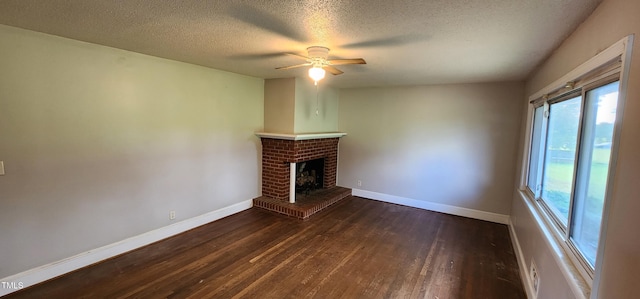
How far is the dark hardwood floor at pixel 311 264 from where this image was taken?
8.27 ft

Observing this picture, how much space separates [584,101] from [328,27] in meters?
1.79

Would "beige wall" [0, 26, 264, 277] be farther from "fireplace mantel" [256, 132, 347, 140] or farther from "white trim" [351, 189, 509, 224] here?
"white trim" [351, 189, 509, 224]

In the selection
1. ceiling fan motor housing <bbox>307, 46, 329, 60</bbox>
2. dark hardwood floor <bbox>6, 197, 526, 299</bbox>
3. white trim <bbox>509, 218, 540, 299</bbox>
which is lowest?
dark hardwood floor <bbox>6, 197, 526, 299</bbox>

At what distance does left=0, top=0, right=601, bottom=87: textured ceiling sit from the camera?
1.63m

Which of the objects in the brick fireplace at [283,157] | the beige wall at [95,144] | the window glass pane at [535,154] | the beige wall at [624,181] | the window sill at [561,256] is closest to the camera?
the beige wall at [624,181]

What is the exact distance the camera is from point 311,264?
3008mm

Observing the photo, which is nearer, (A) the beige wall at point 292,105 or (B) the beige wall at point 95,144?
(B) the beige wall at point 95,144

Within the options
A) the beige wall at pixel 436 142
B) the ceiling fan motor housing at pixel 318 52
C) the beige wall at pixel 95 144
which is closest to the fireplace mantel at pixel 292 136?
the beige wall at pixel 95 144

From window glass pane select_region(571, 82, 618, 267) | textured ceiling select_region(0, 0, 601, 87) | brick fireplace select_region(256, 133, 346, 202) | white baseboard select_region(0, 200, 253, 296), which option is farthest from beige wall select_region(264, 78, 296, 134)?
window glass pane select_region(571, 82, 618, 267)

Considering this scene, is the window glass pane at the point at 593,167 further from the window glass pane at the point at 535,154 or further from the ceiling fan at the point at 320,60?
the ceiling fan at the point at 320,60

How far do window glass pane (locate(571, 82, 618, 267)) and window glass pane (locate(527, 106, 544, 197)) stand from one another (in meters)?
1.41

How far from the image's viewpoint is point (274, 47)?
2.61m

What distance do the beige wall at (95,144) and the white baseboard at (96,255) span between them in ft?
0.21

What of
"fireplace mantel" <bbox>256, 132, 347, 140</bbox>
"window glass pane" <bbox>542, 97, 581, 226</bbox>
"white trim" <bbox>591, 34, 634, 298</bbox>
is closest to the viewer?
"white trim" <bbox>591, 34, 634, 298</bbox>
